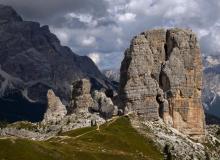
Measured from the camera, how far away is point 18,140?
7643 inches

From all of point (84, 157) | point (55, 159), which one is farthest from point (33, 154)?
point (84, 157)

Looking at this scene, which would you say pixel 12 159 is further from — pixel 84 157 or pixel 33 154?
pixel 84 157

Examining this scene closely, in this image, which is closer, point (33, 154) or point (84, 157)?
point (33, 154)

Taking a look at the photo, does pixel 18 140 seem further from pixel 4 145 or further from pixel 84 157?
pixel 84 157

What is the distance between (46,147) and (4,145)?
541 inches

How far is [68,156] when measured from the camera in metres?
194

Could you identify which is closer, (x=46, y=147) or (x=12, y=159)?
(x=12, y=159)

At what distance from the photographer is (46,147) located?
19475 cm

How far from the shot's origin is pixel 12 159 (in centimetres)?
17812

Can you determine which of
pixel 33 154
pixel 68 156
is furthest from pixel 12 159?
pixel 68 156

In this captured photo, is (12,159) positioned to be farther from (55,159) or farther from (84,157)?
(84,157)

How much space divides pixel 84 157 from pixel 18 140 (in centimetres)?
2149

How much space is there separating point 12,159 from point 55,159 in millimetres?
14090

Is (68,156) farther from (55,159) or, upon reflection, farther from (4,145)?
(4,145)
